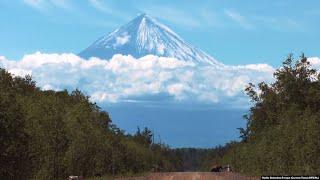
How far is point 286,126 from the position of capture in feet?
203

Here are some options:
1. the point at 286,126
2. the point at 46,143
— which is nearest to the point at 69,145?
the point at 46,143

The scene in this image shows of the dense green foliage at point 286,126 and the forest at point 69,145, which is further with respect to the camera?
the dense green foliage at point 286,126

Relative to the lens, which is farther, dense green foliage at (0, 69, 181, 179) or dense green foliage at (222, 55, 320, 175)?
dense green foliage at (222, 55, 320, 175)

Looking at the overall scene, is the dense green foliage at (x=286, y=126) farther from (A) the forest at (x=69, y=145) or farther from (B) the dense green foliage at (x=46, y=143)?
(B) the dense green foliage at (x=46, y=143)

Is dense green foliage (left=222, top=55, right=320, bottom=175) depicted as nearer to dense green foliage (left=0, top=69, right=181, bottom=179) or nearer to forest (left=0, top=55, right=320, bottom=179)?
forest (left=0, top=55, right=320, bottom=179)

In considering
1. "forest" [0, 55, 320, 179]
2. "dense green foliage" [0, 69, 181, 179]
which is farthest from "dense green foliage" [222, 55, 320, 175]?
"dense green foliage" [0, 69, 181, 179]

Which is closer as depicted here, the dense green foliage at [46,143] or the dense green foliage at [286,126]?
the dense green foliage at [46,143]

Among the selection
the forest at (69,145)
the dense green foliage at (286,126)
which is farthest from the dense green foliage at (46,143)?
the dense green foliage at (286,126)

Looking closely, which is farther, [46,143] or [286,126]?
[286,126]

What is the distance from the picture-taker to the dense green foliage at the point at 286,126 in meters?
50.8

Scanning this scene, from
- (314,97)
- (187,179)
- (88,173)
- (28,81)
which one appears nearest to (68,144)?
(88,173)

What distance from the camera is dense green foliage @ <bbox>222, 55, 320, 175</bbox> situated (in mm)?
50750

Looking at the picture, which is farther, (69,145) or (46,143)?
(69,145)

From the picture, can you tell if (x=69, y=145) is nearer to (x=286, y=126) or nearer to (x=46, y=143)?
(x=46, y=143)
